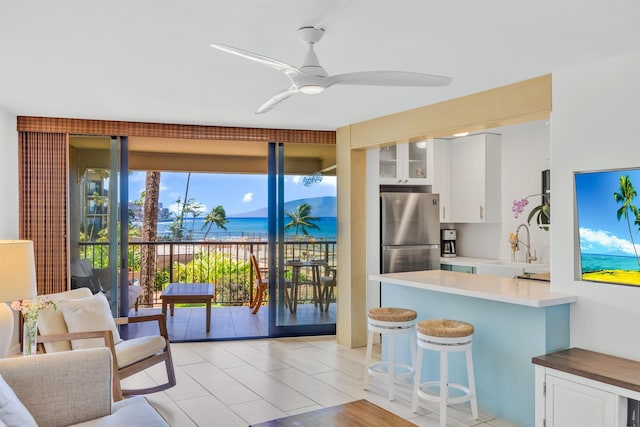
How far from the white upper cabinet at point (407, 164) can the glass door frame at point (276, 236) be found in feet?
3.81

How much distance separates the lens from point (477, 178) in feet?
19.3

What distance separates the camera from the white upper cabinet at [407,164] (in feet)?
18.3

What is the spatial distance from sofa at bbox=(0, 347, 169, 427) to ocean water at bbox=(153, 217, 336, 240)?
3278mm

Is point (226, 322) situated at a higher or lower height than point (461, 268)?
lower

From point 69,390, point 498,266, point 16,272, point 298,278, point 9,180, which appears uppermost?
point 9,180

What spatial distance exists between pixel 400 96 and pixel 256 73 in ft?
4.14

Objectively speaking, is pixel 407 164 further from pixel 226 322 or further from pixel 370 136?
pixel 226 322

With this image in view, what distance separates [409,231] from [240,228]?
34.0 ft

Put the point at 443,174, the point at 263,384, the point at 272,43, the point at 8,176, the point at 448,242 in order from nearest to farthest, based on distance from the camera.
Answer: the point at 272,43
the point at 263,384
the point at 8,176
the point at 443,174
the point at 448,242

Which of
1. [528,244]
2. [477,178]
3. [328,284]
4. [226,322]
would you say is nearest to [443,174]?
[477,178]

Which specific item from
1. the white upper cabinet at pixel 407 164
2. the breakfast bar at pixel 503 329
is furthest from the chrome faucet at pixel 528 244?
the breakfast bar at pixel 503 329

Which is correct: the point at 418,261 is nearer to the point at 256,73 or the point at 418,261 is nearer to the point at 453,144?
the point at 453,144

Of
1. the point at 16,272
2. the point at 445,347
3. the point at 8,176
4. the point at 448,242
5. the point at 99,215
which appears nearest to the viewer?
the point at 16,272

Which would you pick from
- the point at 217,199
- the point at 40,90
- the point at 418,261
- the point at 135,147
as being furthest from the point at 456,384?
the point at 217,199
